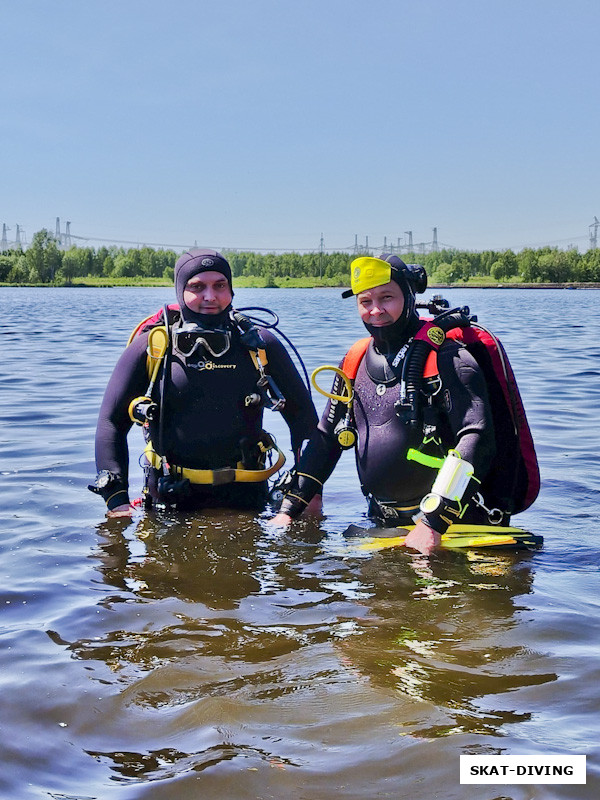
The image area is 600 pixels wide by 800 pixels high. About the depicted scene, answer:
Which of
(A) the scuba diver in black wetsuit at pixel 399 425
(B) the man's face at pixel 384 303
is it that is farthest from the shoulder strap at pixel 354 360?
(B) the man's face at pixel 384 303

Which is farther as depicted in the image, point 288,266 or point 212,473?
point 288,266

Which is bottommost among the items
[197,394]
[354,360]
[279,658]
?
[279,658]

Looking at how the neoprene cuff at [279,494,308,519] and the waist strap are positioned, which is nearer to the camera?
the neoprene cuff at [279,494,308,519]

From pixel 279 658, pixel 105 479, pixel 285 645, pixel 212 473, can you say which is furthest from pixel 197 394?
pixel 279 658

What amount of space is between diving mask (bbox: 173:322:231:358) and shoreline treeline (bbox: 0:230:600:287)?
115 meters

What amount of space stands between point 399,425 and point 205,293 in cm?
141

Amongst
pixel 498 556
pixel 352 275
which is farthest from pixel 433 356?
pixel 498 556

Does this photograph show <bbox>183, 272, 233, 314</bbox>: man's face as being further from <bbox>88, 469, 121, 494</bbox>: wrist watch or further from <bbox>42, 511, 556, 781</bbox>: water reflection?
<bbox>42, 511, 556, 781</bbox>: water reflection

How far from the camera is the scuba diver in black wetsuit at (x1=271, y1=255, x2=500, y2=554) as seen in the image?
175 inches

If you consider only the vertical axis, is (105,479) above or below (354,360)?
below

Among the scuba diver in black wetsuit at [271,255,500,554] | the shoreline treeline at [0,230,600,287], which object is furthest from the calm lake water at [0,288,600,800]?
the shoreline treeline at [0,230,600,287]

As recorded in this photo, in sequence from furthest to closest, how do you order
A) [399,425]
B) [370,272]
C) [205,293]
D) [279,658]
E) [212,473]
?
[212,473] < [205,293] < [399,425] < [370,272] < [279,658]

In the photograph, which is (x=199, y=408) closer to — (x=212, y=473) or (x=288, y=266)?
(x=212, y=473)

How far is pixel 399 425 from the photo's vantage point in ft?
15.8
